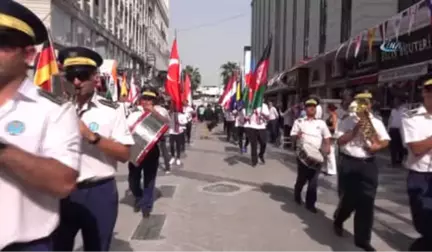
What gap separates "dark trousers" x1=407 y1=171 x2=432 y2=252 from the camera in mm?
4590

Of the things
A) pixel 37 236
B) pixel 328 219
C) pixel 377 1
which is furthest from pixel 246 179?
pixel 377 1

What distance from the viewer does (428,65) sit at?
544 inches

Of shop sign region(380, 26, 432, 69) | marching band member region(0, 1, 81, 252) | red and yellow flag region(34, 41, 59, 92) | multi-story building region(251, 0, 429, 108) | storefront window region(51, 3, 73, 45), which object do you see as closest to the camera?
marching band member region(0, 1, 81, 252)

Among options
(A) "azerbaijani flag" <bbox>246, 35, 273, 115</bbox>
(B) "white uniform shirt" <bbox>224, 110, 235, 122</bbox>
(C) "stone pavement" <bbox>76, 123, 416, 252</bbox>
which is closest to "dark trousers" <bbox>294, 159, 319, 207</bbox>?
(C) "stone pavement" <bbox>76, 123, 416, 252</bbox>

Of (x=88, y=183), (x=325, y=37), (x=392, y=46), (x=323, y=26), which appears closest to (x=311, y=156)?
(x=88, y=183)

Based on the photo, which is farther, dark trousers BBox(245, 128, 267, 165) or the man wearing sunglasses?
dark trousers BBox(245, 128, 267, 165)

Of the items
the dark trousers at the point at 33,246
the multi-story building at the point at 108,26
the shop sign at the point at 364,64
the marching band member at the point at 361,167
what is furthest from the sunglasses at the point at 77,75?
the multi-story building at the point at 108,26

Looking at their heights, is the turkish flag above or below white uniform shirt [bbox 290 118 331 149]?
above

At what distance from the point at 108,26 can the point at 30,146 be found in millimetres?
36234

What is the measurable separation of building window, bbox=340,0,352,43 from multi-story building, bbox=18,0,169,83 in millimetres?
12658

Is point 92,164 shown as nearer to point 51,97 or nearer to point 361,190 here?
point 51,97

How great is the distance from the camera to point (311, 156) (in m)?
8.12

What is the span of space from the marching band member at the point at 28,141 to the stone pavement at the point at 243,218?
12.9 feet

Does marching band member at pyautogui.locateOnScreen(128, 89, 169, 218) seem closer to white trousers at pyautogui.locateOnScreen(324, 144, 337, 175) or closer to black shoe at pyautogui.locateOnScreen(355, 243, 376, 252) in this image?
white trousers at pyautogui.locateOnScreen(324, 144, 337, 175)
